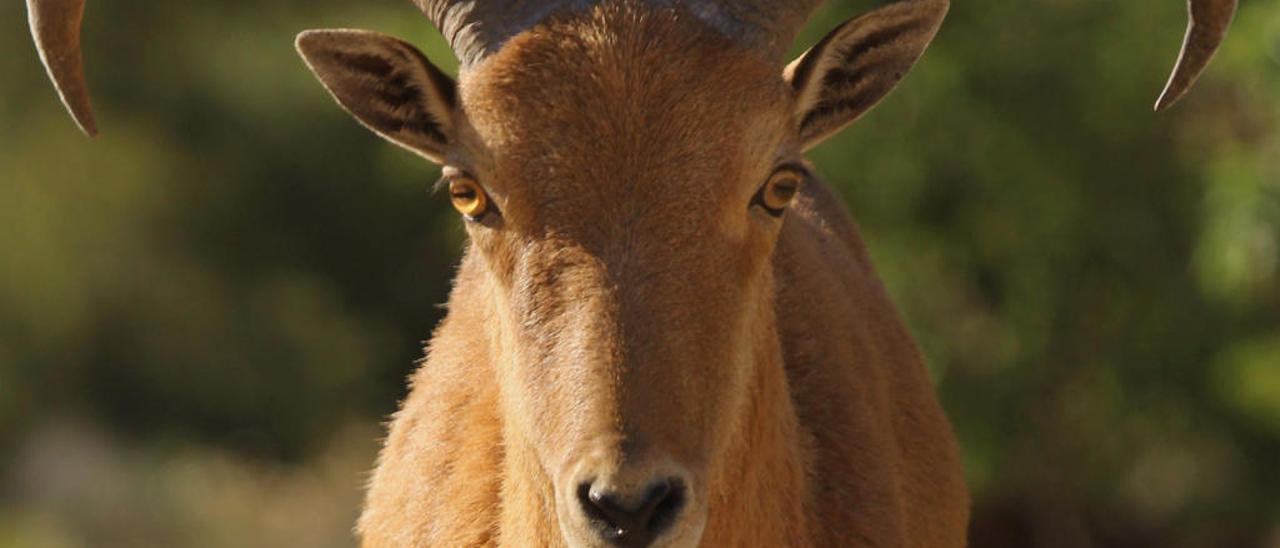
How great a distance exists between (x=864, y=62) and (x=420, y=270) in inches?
942

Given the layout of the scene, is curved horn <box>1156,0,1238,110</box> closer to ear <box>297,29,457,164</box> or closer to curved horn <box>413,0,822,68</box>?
curved horn <box>413,0,822,68</box>

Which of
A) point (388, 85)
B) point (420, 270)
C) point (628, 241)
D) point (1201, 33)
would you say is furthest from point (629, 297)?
point (420, 270)

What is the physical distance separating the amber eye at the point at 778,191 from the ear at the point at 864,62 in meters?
0.33

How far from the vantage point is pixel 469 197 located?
7.41 metres

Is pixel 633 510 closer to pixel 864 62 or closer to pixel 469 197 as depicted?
pixel 469 197

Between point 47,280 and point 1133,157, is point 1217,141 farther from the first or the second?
point 47,280

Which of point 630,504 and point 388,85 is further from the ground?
point 388,85

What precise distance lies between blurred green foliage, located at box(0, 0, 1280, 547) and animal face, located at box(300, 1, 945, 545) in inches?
410

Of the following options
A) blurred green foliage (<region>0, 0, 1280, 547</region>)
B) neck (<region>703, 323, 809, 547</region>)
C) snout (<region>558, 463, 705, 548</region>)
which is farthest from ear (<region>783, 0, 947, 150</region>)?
blurred green foliage (<region>0, 0, 1280, 547</region>)

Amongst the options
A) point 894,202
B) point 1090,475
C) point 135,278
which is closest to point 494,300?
point 894,202

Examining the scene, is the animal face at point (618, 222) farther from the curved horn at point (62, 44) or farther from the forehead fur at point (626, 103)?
the curved horn at point (62, 44)

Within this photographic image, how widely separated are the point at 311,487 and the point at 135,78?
21.0 feet

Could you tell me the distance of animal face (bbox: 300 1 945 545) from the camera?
6.76m

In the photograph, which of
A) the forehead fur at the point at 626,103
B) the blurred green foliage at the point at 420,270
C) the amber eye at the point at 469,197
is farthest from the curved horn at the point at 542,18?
the blurred green foliage at the point at 420,270
